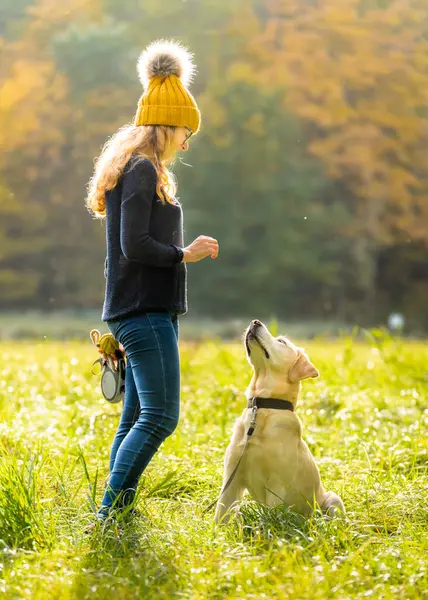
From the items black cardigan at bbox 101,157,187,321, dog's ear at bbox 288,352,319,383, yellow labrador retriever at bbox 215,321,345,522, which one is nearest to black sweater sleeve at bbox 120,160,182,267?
black cardigan at bbox 101,157,187,321

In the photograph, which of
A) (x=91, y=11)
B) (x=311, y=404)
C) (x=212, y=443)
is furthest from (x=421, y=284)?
(x=212, y=443)

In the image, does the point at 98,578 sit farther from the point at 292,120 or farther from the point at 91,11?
the point at 91,11

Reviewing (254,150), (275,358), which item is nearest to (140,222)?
(275,358)

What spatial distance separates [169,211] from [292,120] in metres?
15.8

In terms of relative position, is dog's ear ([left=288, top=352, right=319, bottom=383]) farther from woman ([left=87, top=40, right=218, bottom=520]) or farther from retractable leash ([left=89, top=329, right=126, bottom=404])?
retractable leash ([left=89, top=329, right=126, bottom=404])

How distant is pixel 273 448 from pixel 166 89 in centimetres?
139

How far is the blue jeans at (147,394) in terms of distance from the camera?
315 cm

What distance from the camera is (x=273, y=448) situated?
329 centimetres

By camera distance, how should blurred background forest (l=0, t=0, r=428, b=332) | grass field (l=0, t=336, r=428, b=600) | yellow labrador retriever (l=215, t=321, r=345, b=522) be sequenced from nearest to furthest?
grass field (l=0, t=336, r=428, b=600) → yellow labrador retriever (l=215, t=321, r=345, b=522) → blurred background forest (l=0, t=0, r=428, b=332)

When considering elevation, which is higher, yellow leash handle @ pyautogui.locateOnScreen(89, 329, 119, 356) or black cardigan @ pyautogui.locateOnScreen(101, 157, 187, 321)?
black cardigan @ pyautogui.locateOnScreen(101, 157, 187, 321)

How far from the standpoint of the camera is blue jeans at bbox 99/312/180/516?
124 inches

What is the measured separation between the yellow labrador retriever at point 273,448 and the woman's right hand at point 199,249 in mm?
396

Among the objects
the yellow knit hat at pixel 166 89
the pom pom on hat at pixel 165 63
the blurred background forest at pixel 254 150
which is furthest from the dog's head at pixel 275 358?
the blurred background forest at pixel 254 150

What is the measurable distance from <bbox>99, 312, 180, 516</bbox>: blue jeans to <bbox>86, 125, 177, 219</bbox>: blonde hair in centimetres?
47
